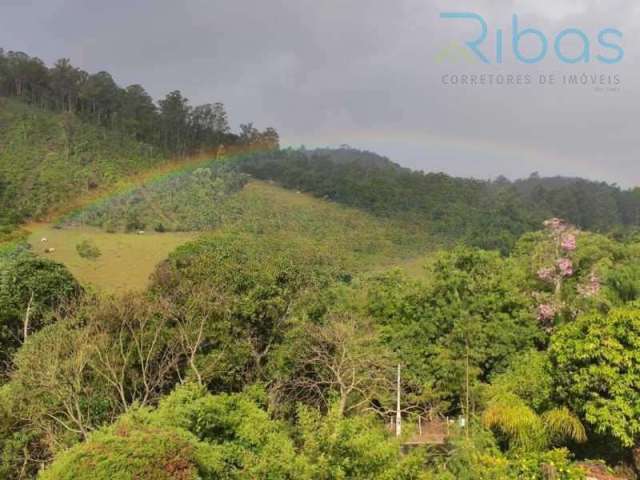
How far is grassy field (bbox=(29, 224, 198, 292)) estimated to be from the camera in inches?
1467

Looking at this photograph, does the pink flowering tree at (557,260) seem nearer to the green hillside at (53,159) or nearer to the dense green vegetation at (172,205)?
the dense green vegetation at (172,205)

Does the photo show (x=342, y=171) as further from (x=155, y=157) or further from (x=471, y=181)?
(x=155, y=157)

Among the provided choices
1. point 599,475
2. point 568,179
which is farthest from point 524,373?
point 568,179

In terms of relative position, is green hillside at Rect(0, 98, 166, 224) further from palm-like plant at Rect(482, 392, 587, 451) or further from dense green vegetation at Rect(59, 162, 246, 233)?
palm-like plant at Rect(482, 392, 587, 451)

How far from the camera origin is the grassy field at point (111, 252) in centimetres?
3725

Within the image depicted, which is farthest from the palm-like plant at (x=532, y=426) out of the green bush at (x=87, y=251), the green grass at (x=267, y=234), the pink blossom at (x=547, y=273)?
the green bush at (x=87, y=251)

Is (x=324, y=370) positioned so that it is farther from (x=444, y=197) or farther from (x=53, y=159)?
(x=444, y=197)

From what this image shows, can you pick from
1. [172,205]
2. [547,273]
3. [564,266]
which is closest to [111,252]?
[172,205]

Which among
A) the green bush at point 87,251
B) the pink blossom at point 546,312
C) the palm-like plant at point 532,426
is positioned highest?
the pink blossom at point 546,312

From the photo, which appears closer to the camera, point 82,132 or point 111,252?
point 111,252

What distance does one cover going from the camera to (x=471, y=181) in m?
71.7

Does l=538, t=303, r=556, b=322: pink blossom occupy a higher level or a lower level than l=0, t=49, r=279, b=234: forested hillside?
lower

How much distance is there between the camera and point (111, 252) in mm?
42250

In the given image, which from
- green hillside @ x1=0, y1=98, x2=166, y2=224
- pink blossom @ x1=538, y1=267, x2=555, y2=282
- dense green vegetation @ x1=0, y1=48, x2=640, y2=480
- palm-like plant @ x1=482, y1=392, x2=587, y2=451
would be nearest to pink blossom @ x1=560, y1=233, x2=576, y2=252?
dense green vegetation @ x1=0, y1=48, x2=640, y2=480
